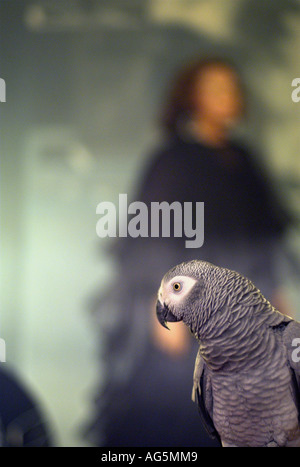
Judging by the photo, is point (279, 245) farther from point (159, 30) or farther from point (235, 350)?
point (159, 30)

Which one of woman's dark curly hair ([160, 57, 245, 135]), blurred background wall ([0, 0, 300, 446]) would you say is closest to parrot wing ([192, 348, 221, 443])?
blurred background wall ([0, 0, 300, 446])

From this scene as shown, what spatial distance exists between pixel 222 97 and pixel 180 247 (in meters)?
0.52

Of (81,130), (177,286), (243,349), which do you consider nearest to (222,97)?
(81,130)

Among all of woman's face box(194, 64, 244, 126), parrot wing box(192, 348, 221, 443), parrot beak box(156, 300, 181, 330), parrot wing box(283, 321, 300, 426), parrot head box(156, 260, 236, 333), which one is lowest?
parrot wing box(192, 348, 221, 443)

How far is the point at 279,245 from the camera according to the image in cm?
142

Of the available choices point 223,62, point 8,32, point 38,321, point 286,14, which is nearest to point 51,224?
point 38,321

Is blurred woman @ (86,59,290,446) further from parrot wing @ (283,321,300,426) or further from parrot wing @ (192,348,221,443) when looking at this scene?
parrot wing @ (283,321,300,426)

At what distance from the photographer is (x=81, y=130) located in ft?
4.75

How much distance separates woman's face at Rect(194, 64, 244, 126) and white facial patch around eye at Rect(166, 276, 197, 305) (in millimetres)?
570

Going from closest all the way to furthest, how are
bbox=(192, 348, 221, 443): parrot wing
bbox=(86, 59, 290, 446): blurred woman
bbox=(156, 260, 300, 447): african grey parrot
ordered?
1. bbox=(156, 260, 300, 447): african grey parrot
2. bbox=(192, 348, 221, 443): parrot wing
3. bbox=(86, 59, 290, 446): blurred woman

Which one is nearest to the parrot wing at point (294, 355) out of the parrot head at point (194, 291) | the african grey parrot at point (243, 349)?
the african grey parrot at point (243, 349)

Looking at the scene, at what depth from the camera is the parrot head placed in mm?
1152

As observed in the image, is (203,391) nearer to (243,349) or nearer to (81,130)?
(243,349)
